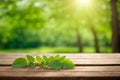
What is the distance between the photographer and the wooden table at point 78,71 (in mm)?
2459

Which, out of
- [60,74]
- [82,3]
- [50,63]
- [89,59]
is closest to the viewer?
[60,74]

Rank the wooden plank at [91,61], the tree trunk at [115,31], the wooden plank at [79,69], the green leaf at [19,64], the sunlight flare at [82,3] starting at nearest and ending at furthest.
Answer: the wooden plank at [79,69], the green leaf at [19,64], the wooden plank at [91,61], the tree trunk at [115,31], the sunlight flare at [82,3]

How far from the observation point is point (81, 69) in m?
2.73

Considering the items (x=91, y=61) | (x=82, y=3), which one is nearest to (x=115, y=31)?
(x=91, y=61)

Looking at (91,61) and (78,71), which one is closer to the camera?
(78,71)

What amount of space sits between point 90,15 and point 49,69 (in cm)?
1176

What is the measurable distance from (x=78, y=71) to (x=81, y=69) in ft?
0.28

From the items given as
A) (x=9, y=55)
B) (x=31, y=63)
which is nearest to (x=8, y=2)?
(x=9, y=55)

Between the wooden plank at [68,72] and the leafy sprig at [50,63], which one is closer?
the wooden plank at [68,72]

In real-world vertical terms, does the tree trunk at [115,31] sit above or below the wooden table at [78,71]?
above

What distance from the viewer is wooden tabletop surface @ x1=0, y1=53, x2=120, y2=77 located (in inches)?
99.0

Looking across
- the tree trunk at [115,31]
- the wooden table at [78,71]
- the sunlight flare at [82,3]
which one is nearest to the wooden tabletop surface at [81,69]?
the wooden table at [78,71]

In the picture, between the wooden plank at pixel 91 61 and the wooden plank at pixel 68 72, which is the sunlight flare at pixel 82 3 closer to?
the wooden plank at pixel 91 61

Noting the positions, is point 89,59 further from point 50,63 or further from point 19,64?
point 19,64
